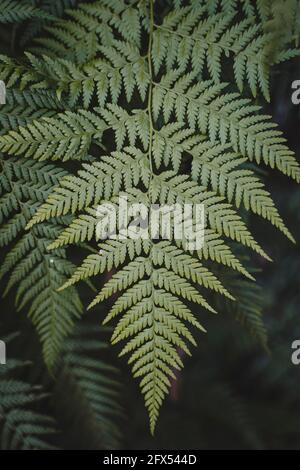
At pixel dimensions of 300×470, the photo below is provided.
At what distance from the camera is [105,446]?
2.35m

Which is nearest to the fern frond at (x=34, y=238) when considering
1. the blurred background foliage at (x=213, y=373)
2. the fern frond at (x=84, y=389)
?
the blurred background foliage at (x=213, y=373)

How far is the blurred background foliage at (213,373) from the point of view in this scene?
2.10 metres

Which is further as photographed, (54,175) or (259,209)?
(54,175)

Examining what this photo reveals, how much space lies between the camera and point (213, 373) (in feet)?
10.9

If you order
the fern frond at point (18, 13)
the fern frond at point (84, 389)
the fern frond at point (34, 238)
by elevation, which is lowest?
the fern frond at point (84, 389)

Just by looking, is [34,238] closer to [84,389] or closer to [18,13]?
[18,13]

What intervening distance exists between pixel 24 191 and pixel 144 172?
371mm

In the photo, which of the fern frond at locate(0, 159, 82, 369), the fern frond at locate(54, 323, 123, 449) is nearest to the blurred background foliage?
the fern frond at locate(54, 323, 123, 449)

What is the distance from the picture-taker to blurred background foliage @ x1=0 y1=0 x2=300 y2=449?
2.10 meters

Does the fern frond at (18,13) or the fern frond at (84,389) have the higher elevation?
the fern frond at (18,13)

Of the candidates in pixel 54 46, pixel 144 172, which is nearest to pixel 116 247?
pixel 144 172

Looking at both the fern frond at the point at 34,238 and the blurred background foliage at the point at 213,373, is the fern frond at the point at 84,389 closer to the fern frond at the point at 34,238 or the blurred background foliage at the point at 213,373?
the blurred background foliage at the point at 213,373

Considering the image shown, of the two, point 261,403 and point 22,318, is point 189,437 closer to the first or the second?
point 261,403

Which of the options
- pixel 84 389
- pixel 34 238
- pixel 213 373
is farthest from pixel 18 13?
pixel 213 373
